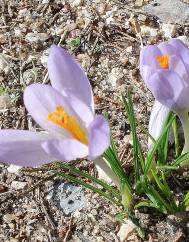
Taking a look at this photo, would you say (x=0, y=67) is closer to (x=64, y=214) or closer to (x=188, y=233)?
(x=64, y=214)

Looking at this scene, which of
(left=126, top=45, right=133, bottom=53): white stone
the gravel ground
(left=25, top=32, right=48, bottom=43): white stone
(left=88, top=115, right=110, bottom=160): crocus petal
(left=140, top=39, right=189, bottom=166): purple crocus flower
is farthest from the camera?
(left=25, top=32, right=48, bottom=43): white stone

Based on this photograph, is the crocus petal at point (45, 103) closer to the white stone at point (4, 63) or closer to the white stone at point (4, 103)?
Answer: the white stone at point (4, 103)

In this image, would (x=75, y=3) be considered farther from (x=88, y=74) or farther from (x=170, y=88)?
(x=170, y=88)

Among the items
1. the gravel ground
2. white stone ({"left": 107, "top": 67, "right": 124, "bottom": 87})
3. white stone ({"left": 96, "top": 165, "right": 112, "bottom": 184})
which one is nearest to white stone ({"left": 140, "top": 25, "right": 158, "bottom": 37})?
the gravel ground

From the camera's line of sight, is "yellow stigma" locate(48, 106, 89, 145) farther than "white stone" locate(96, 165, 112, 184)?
No

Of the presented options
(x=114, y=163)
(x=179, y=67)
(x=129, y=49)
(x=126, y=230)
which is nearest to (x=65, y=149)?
(x=114, y=163)

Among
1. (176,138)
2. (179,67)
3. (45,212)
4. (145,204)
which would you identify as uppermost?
(179,67)

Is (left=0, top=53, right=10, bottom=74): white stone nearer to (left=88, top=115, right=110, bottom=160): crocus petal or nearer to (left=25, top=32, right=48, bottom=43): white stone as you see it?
(left=25, top=32, right=48, bottom=43): white stone
